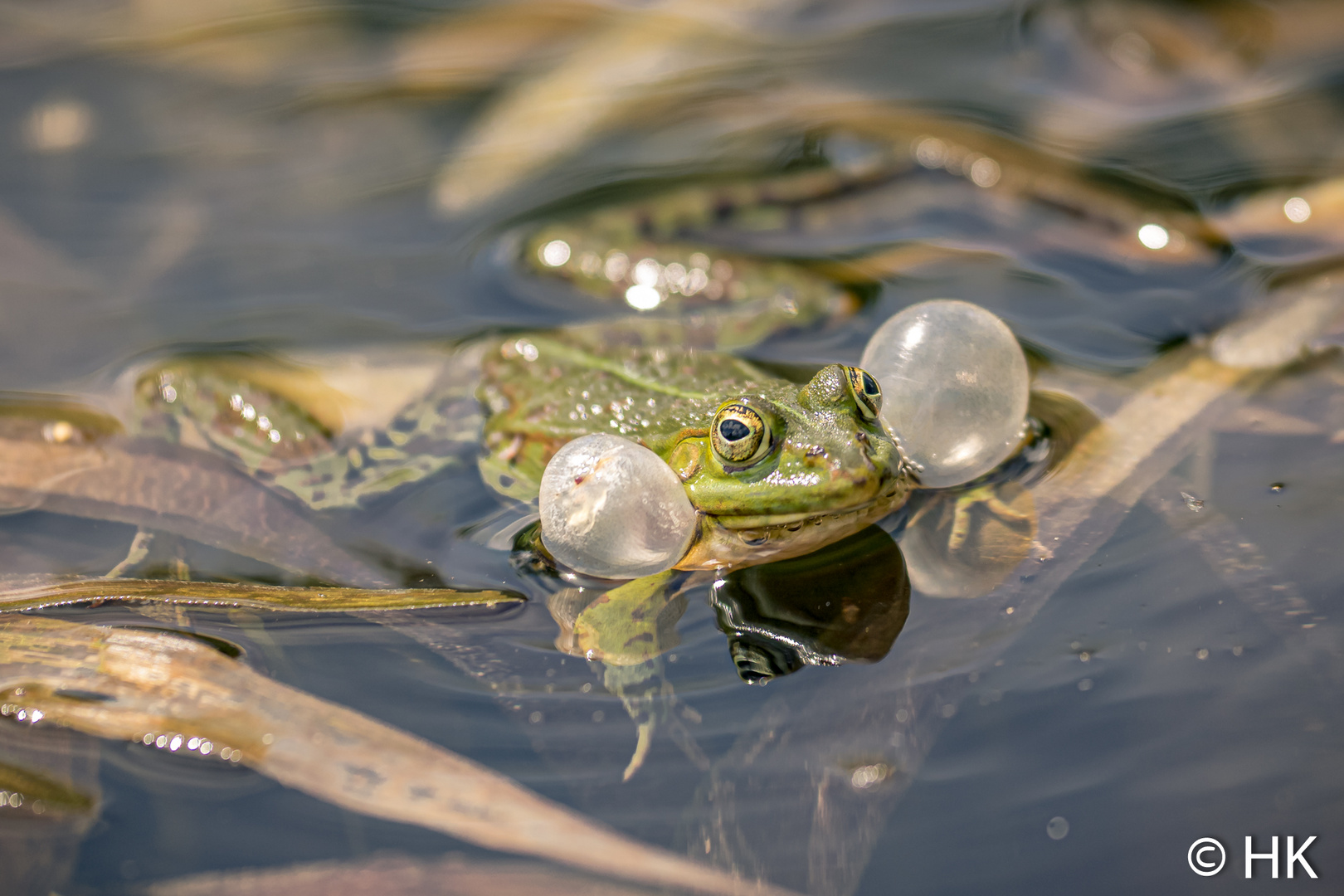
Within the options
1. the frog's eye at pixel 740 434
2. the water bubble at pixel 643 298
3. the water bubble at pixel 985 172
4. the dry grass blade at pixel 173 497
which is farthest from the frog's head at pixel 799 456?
the water bubble at pixel 985 172

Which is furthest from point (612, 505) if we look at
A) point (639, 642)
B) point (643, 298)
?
point (643, 298)

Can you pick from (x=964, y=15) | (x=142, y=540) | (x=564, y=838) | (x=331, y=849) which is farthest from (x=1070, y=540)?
(x=964, y=15)

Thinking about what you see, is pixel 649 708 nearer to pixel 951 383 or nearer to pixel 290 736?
pixel 290 736

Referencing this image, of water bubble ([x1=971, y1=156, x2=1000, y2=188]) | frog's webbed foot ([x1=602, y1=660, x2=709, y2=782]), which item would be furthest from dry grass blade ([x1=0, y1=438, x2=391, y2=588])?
water bubble ([x1=971, y1=156, x2=1000, y2=188])

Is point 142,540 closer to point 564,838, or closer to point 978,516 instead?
point 564,838

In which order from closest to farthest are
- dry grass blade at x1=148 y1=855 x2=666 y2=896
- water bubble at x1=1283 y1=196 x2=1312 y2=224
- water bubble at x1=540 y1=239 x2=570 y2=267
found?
dry grass blade at x1=148 y1=855 x2=666 y2=896 → water bubble at x1=1283 y1=196 x2=1312 y2=224 → water bubble at x1=540 y1=239 x2=570 y2=267

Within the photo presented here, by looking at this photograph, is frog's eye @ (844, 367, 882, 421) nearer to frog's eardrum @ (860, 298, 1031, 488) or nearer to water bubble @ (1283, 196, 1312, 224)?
frog's eardrum @ (860, 298, 1031, 488)
